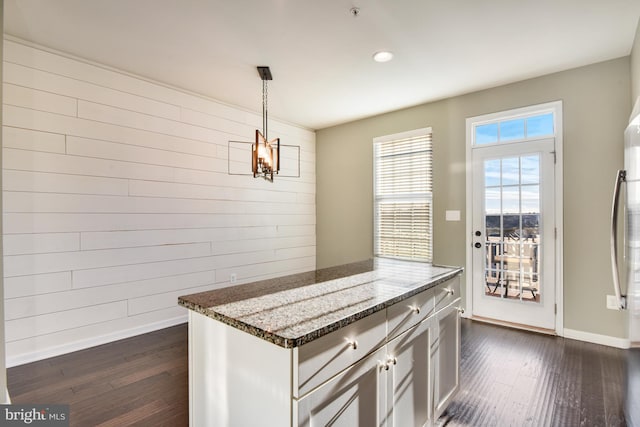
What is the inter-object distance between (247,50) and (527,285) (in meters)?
3.69

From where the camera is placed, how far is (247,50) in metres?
2.81

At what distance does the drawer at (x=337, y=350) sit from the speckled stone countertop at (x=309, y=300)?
4 cm

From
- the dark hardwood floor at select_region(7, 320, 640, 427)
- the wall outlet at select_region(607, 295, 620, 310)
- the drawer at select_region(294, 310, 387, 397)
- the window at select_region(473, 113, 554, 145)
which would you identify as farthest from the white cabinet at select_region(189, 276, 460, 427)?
the window at select_region(473, 113, 554, 145)

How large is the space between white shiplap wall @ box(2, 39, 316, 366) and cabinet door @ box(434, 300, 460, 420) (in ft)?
9.43

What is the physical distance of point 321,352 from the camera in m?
1.09

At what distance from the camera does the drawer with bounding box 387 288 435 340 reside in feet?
4.70

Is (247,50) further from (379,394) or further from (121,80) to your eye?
(379,394)

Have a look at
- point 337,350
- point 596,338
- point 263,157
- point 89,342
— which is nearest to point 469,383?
point 596,338

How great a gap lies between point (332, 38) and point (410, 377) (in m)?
2.52

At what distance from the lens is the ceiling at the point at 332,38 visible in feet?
7.38

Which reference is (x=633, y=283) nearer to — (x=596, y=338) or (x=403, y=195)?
(x=596, y=338)

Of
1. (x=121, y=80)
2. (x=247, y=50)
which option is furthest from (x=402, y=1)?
(x=121, y=80)

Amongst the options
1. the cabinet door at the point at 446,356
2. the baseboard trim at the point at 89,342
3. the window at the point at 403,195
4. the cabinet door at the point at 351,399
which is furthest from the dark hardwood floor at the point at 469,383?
the window at the point at 403,195

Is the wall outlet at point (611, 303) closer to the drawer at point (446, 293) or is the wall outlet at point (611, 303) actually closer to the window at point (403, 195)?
the window at point (403, 195)
